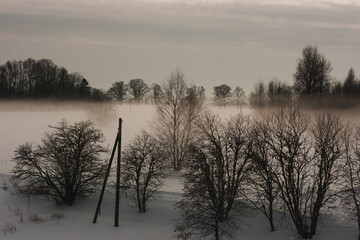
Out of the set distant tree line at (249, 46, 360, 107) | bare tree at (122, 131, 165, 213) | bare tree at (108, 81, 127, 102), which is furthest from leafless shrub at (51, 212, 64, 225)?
bare tree at (108, 81, 127, 102)

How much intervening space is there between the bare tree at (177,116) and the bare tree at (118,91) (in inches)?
3273

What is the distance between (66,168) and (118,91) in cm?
10753

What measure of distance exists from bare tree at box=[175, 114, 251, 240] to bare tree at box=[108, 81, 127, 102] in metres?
110

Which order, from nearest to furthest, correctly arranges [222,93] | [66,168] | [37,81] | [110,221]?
1. [110,221]
2. [66,168]
3. [37,81]
4. [222,93]

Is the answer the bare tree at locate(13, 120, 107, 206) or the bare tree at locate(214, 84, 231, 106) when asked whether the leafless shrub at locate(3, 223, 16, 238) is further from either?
the bare tree at locate(214, 84, 231, 106)

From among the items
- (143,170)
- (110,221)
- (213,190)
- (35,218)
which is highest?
(143,170)

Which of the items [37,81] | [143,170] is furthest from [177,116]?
[37,81]

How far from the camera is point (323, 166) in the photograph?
107ft

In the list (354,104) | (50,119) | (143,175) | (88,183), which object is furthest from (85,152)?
(50,119)

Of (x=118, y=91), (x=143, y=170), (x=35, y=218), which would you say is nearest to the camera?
(x=35, y=218)

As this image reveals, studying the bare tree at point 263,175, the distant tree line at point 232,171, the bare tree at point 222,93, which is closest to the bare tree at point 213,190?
the distant tree line at point 232,171

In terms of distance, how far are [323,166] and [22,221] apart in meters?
22.8

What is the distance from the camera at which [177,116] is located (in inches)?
2351

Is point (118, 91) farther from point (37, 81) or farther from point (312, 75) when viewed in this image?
point (312, 75)
